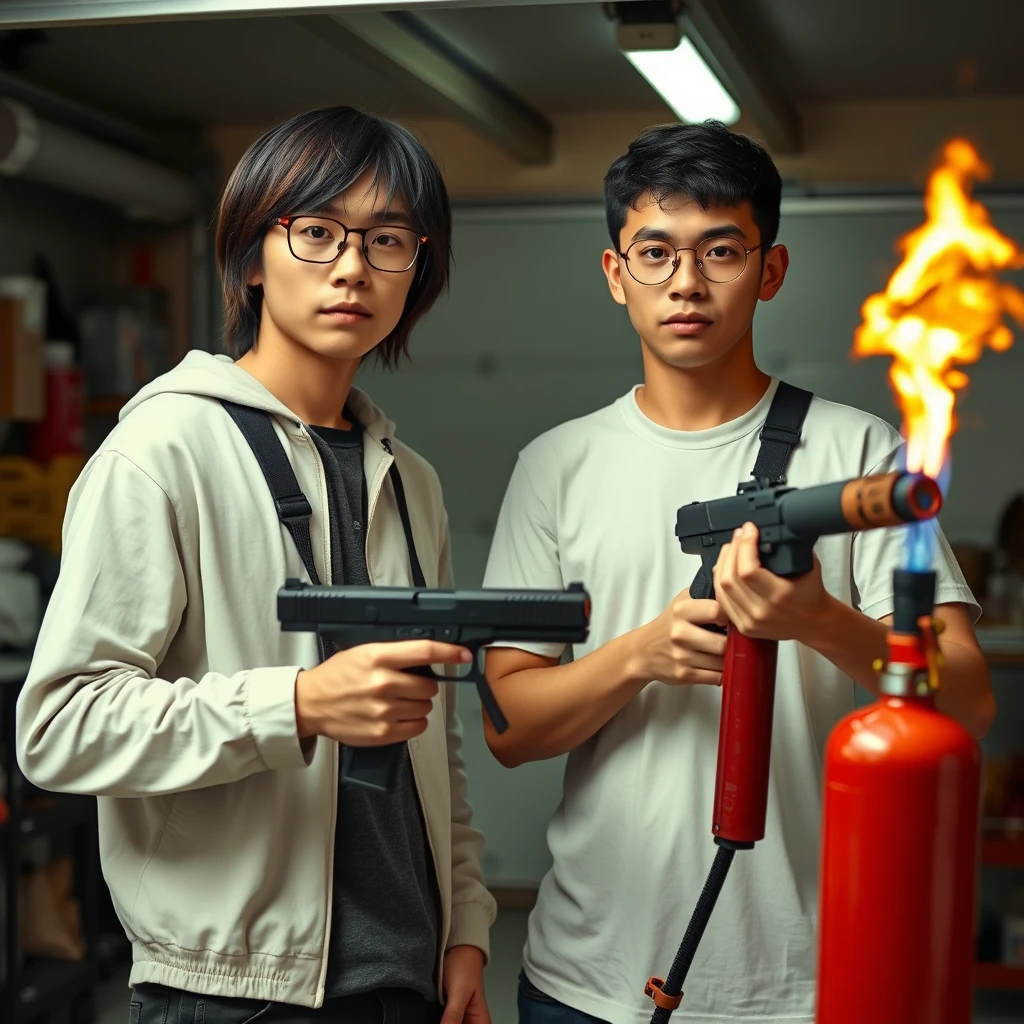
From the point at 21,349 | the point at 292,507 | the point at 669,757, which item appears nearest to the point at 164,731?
the point at 292,507

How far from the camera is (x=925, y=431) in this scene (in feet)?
3.43

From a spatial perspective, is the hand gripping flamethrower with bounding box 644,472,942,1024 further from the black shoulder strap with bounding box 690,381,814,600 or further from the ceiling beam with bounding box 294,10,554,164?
the ceiling beam with bounding box 294,10,554,164

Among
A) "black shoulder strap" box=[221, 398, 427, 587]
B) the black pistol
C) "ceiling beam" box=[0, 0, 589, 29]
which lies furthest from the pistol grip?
"ceiling beam" box=[0, 0, 589, 29]

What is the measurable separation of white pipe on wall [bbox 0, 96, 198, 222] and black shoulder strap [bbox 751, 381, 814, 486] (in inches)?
116

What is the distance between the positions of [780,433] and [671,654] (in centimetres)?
36

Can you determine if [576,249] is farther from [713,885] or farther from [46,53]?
[713,885]

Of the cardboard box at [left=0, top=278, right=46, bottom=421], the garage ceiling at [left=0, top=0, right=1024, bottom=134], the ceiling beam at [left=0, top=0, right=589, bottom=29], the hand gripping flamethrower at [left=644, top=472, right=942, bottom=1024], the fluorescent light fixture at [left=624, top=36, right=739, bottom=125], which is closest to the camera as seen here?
the hand gripping flamethrower at [left=644, top=472, right=942, bottom=1024]

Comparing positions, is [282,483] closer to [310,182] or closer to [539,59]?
[310,182]

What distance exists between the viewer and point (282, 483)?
141cm

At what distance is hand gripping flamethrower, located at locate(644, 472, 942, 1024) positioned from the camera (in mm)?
1190

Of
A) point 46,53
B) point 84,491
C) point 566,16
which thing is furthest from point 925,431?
point 46,53

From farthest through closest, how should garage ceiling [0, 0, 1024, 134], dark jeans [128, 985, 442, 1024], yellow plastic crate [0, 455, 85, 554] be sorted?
1. yellow plastic crate [0, 455, 85, 554]
2. garage ceiling [0, 0, 1024, 134]
3. dark jeans [128, 985, 442, 1024]

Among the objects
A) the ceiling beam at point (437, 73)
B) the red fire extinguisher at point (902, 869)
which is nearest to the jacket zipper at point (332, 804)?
the red fire extinguisher at point (902, 869)

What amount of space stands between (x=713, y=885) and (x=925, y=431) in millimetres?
534
